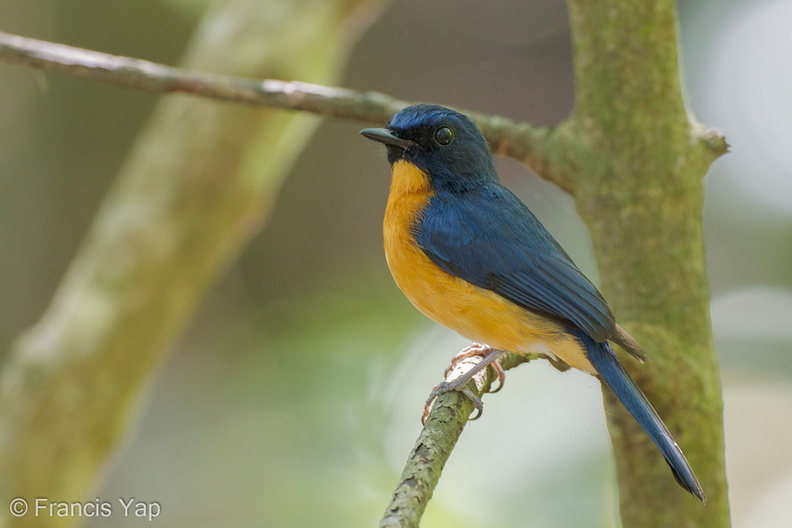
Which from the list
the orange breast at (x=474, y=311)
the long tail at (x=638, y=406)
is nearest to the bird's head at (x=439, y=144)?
the orange breast at (x=474, y=311)

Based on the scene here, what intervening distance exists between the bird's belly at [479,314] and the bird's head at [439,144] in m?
0.37

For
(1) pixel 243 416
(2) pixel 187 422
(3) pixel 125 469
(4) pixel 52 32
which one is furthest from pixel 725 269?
(4) pixel 52 32

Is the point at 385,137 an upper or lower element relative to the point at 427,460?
upper

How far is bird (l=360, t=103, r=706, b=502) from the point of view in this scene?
3.01 meters

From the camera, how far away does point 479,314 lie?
310 centimetres

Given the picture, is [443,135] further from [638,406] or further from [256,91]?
[638,406]

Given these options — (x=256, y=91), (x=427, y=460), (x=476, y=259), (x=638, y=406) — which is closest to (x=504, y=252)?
(x=476, y=259)

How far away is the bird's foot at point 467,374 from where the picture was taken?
274 centimetres

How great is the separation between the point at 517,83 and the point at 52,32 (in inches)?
143

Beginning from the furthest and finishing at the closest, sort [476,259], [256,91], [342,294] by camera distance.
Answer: [342,294]
[476,259]
[256,91]

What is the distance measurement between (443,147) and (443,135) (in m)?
0.06

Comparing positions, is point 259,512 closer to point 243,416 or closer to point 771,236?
point 243,416

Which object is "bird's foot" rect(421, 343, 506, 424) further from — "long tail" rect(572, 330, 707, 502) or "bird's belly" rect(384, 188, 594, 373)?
"long tail" rect(572, 330, 707, 502)

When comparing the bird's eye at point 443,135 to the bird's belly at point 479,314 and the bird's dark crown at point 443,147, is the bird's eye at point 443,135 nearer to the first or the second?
the bird's dark crown at point 443,147
